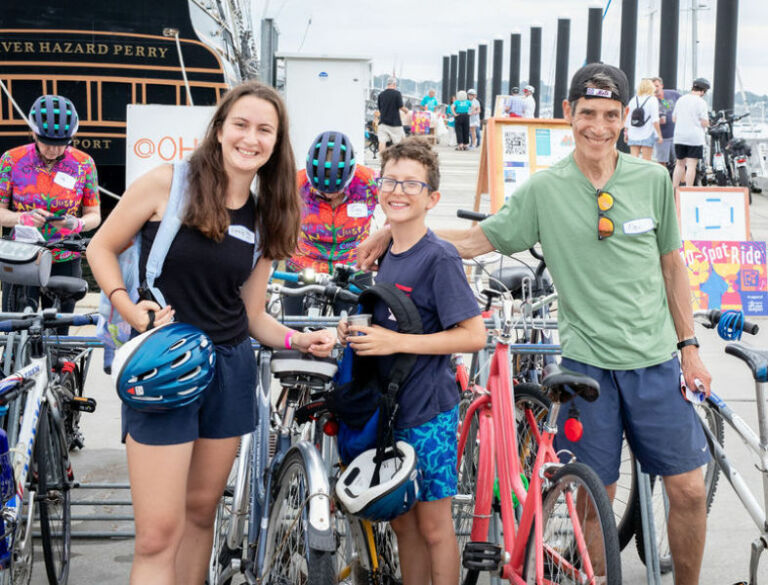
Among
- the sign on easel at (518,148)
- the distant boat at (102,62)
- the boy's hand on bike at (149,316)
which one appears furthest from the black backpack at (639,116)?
the boy's hand on bike at (149,316)

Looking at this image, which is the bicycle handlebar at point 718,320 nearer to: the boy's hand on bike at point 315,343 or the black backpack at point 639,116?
the boy's hand on bike at point 315,343

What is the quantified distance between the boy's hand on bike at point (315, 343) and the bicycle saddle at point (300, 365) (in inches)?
1.0

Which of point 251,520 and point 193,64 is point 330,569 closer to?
point 251,520

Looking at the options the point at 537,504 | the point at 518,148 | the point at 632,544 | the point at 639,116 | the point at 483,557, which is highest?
the point at 639,116

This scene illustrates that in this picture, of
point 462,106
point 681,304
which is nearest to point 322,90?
point 681,304

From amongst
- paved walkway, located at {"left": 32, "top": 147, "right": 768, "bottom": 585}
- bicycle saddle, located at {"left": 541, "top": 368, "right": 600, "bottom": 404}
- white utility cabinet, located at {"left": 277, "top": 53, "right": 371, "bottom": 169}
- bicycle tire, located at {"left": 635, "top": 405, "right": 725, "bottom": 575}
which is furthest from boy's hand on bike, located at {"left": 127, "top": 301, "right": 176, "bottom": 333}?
white utility cabinet, located at {"left": 277, "top": 53, "right": 371, "bottom": 169}

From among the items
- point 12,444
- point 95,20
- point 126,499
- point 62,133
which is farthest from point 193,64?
point 12,444

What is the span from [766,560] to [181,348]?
122 inches

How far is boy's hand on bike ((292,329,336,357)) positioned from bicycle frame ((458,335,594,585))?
2.27 ft

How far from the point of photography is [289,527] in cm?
349

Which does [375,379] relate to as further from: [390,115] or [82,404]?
[390,115]

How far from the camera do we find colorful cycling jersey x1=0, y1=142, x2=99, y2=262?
627 centimetres

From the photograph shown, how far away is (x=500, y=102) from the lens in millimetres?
38125

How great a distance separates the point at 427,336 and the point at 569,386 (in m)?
0.48
